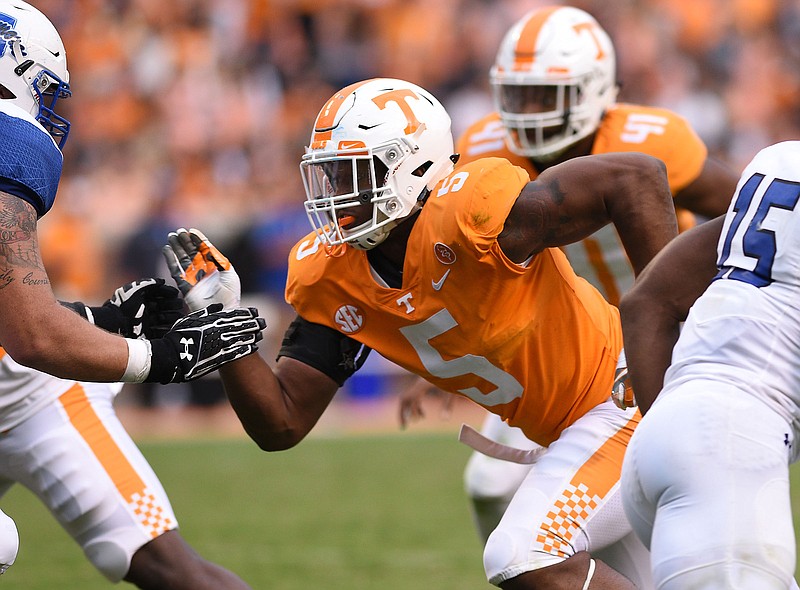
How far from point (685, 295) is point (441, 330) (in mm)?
824

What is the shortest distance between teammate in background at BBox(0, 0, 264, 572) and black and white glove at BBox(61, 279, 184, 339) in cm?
38

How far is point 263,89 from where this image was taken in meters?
11.9

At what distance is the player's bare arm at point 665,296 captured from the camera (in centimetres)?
274

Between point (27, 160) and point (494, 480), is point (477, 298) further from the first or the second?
point (494, 480)

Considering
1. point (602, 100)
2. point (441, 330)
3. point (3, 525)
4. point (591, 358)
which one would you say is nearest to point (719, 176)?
point (602, 100)

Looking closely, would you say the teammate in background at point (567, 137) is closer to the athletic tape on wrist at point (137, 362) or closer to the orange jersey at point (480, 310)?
the orange jersey at point (480, 310)

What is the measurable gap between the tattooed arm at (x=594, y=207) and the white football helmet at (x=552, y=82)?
60.3 inches

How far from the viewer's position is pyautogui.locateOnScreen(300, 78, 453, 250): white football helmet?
11.1ft

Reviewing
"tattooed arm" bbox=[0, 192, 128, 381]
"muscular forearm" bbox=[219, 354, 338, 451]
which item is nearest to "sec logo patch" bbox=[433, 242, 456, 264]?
"muscular forearm" bbox=[219, 354, 338, 451]

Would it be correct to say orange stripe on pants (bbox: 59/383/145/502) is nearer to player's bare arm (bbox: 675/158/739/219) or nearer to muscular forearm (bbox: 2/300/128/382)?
muscular forearm (bbox: 2/300/128/382)

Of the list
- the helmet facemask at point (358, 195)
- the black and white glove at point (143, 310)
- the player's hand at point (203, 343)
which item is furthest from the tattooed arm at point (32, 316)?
the helmet facemask at point (358, 195)

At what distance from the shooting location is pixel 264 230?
10258mm

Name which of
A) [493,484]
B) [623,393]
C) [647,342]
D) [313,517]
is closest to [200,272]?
[623,393]

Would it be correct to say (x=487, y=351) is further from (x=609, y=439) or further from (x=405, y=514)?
(x=405, y=514)
